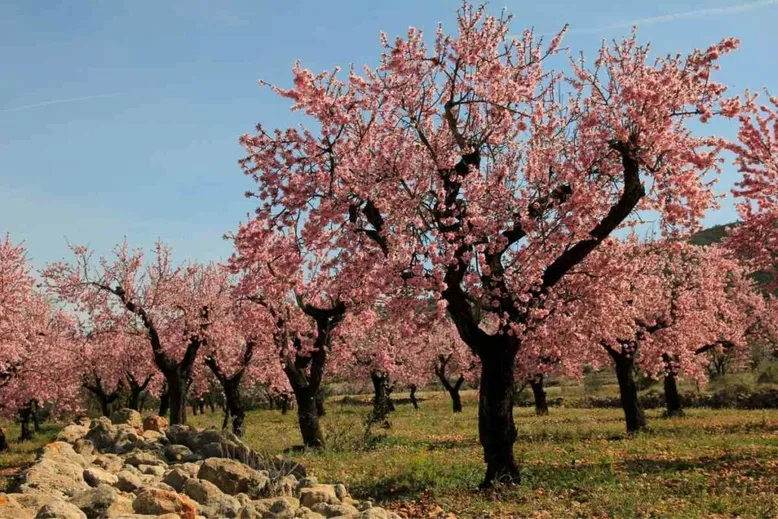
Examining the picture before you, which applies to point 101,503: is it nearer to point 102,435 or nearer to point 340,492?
point 340,492

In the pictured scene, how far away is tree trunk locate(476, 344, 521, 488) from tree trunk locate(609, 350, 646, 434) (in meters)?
12.8

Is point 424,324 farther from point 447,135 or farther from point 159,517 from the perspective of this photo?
point 159,517

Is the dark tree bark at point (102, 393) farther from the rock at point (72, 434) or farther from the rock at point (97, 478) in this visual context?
the rock at point (97, 478)

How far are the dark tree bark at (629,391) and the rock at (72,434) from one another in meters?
18.3

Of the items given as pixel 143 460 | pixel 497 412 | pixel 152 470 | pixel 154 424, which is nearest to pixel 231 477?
pixel 152 470

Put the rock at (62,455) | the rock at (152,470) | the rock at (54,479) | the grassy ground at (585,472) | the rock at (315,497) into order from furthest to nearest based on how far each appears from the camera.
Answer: the rock at (152,470)
the rock at (62,455)
the grassy ground at (585,472)
the rock at (315,497)
the rock at (54,479)

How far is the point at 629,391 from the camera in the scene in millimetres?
25516

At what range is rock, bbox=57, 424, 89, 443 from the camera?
17.5m

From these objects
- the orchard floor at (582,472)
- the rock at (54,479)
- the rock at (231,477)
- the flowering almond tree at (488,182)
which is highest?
the flowering almond tree at (488,182)

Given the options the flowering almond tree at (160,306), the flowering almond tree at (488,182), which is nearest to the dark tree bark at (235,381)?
the flowering almond tree at (160,306)

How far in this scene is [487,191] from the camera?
14.3 metres

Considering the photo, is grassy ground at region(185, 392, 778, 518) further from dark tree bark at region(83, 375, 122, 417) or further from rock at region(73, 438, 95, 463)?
dark tree bark at region(83, 375, 122, 417)

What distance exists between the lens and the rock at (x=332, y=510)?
10703 mm

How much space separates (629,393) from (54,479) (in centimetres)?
2087
